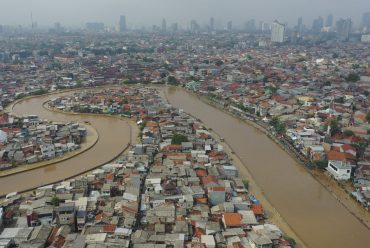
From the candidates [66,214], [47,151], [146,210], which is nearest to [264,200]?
[146,210]

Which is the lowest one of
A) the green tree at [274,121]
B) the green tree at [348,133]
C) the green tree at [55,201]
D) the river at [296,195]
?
the river at [296,195]

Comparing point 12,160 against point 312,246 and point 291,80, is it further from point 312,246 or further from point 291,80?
point 291,80

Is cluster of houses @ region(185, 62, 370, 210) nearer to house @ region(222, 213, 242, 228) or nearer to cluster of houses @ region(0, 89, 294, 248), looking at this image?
cluster of houses @ region(0, 89, 294, 248)

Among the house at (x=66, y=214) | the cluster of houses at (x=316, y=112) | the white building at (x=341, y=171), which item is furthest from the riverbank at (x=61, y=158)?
the white building at (x=341, y=171)

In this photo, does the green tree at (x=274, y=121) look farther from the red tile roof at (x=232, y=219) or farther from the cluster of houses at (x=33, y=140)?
the red tile roof at (x=232, y=219)

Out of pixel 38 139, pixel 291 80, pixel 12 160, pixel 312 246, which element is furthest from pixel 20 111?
pixel 291 80

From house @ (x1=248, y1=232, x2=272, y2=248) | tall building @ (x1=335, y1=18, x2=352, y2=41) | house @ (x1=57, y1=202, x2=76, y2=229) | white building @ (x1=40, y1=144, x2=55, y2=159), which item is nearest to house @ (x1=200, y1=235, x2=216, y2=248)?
house @ (x1=248, y1=232, x2=272, y2=248)

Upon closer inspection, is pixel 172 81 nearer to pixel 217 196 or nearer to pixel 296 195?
pixel 296 195
